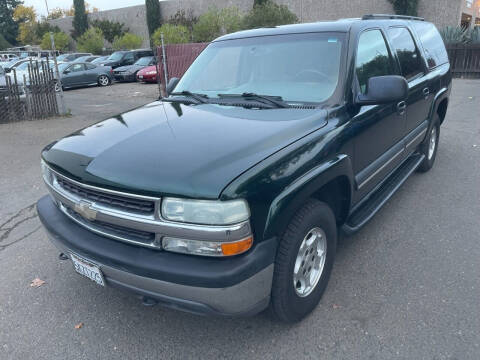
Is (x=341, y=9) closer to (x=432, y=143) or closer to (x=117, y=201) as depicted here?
(x=432, y=143)

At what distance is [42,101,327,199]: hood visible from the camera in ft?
6.98

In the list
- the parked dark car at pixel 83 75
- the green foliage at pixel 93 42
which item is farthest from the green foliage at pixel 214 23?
the green foliage at pixel 93 42

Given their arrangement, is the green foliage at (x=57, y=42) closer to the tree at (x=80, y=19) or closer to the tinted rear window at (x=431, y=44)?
the tree at (x=80, y=19)

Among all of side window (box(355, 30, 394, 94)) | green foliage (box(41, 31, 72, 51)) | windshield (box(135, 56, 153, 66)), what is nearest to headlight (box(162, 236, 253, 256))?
side window (box(355, 30, 394, 94))

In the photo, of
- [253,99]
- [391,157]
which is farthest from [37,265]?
[391,157]

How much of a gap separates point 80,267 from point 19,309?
2.98 feet

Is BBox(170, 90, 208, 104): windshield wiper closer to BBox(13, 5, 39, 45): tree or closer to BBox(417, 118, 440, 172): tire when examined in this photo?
BBox(417, 118, 440, 172): tire

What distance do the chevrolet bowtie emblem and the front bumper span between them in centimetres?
20

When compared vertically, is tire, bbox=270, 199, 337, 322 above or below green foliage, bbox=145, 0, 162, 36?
below

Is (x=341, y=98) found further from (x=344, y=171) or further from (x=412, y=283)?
(x=412, y=283)

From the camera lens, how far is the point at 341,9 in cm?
2575

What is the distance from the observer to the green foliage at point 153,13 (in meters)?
37.2

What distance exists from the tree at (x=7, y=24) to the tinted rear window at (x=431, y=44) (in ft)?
232

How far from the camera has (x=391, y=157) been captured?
12.7ft
